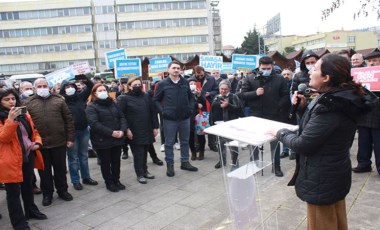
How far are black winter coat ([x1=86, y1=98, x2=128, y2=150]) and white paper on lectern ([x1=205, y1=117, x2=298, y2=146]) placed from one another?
2792 mm

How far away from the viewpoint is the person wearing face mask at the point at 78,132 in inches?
211

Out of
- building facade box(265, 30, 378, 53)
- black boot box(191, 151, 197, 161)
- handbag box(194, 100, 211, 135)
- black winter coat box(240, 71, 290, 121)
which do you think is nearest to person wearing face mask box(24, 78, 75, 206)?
black boot box(191, 151, 197, 161)

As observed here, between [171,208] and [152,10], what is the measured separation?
5424cm

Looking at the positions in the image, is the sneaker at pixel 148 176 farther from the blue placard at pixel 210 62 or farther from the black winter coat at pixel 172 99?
the blue placard at pixel 210 62

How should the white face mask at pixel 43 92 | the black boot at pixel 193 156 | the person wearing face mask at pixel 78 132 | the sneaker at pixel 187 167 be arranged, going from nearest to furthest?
the white face mask at pixel 43 92 < the person wearing face mask at pixel 78 132 < the sneaker at pixel 187 167 < the black boot at pixel 193 156

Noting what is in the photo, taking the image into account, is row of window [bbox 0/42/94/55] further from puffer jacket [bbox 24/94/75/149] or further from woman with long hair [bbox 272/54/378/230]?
woman with long hair [bbox 272/54/378/230]

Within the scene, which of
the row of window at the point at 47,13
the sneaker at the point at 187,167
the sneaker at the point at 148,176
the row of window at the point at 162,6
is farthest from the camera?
the row of window at the point at 162,6

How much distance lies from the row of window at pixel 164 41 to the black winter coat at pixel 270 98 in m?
50.6

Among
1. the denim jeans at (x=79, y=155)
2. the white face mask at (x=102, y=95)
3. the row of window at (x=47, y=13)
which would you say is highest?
the row of window at (x=47, y=13)

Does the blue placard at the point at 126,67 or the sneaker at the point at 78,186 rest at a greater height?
the blue placard at the point at 126,67

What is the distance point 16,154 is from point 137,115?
212 cm

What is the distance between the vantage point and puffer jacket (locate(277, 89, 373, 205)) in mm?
2166

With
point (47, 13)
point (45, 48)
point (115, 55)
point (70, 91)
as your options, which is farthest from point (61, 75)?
point (47, 13)

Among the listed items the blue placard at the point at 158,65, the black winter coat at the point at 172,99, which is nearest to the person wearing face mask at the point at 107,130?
the black winter coat at the point at 172,99
